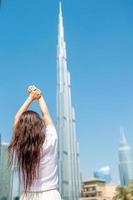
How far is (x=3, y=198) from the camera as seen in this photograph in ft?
416

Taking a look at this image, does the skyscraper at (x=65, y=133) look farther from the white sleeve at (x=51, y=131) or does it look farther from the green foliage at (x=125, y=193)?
the white sleeve at (x=51, y=131)

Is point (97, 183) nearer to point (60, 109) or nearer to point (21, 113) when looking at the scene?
point (21, 113)

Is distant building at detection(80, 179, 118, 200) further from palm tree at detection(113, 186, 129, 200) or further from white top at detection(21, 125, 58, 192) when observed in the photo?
white top at detection(21, 125, 58, 192)

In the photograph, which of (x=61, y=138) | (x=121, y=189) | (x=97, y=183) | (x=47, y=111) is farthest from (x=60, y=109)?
(x=47, y=111)

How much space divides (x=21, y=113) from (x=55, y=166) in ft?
1.55

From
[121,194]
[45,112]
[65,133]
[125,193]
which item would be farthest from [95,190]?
[65,133]

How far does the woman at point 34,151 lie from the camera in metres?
2.07

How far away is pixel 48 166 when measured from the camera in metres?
2.16

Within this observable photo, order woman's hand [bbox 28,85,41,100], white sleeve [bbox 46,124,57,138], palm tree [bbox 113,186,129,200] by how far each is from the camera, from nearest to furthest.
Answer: white sleeve [bbox 46,124,57,138]
woman's hand [bbox 28,85,41,100]
palm tree [bbox 113,186,129,200]

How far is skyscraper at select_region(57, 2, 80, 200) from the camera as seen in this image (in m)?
154

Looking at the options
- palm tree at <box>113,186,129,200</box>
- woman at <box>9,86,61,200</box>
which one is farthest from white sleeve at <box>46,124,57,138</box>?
palm tree at <box>113,186,129,200</box>

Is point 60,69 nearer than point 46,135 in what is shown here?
No

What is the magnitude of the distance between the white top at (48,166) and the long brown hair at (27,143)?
4 cm

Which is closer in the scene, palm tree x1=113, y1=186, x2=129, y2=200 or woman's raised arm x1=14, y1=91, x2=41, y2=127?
woman's raised arm x1=14, y1=91, x2=41, y2=127
